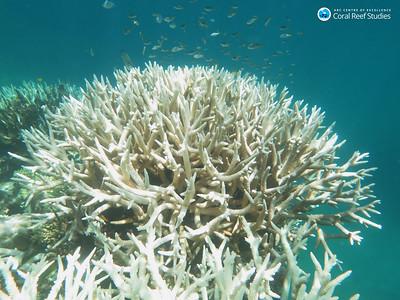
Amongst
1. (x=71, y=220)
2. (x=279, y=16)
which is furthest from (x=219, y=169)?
(x=279, y=16)

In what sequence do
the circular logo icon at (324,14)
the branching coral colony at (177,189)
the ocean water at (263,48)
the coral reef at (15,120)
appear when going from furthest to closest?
1. the ocean water at (263,48)
2. the circular logo icon at (324,14)
3. the coral reef at (15,120)
4. the branching coral colony at (177,189)

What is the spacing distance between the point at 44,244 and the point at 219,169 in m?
1.82

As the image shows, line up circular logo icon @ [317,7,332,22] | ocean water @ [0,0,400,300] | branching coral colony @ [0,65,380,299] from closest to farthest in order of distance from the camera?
branching coral colony @ [0,65,380,299], circular logo icon @ [317,7,332,22], ocean water @ [0,0,400,300]

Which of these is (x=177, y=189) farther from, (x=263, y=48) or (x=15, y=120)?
(x=263, y=48)

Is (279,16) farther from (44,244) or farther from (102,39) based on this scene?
(44,244)

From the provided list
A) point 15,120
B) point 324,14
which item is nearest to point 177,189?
point 15,120

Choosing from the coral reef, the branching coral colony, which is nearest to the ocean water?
the coral reef

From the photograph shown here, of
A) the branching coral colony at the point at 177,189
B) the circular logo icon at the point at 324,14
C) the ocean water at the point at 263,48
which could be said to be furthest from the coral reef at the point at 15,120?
the ocean water at the point at 263,48

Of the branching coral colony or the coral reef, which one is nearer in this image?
the branching coral colony

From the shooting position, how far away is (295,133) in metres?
3.51

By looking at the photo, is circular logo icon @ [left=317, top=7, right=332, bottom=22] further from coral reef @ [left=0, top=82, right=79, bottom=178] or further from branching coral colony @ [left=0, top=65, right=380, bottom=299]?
branching coral colony @ [left=0, top=65, right=380, bottom=299]

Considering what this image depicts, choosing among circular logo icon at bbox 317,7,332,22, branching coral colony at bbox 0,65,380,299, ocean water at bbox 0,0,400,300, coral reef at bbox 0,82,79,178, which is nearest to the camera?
branching coral colony at bbox 0,65,380,299

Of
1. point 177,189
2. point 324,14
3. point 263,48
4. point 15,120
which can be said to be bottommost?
point 177,189

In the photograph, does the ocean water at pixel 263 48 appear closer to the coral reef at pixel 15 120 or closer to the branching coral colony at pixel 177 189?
the coral reef at pixel 15 120
